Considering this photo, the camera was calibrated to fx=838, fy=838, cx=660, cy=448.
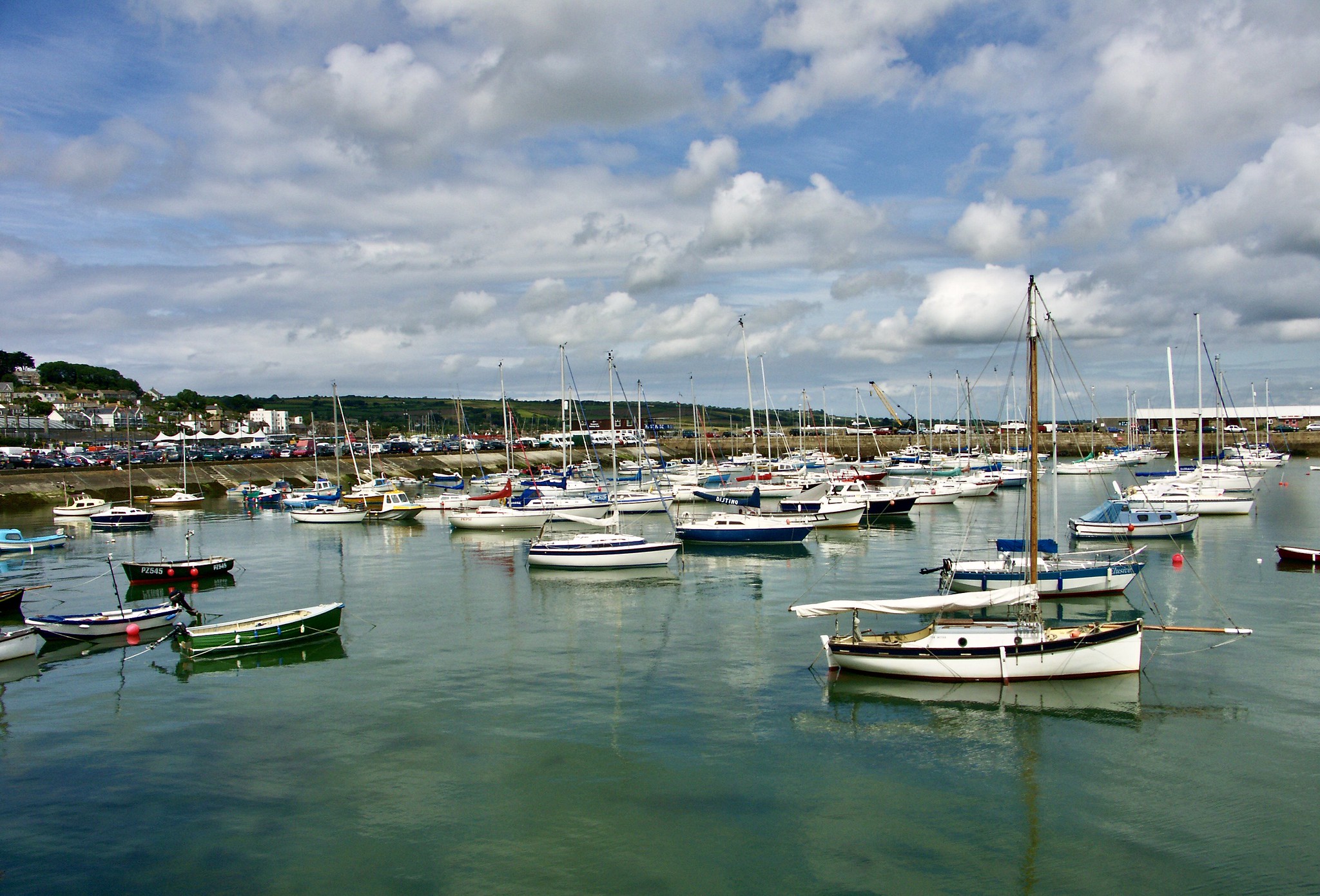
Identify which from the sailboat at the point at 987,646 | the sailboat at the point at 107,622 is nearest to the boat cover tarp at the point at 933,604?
the sailboat at the point at 987,646

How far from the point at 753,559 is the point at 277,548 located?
37.0 meters

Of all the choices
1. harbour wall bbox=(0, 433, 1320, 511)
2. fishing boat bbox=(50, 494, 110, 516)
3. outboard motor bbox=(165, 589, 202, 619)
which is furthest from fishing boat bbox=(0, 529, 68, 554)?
outboard motor bbox=(165, 589, 202, 619)

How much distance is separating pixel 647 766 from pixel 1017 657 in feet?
42.2

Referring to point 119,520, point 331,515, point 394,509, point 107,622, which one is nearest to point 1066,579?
point 107,622

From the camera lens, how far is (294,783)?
21016mm

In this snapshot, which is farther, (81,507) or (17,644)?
(81,507)

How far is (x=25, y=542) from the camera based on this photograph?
208 feet

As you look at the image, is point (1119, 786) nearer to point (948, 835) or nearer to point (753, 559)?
point (948, 835)

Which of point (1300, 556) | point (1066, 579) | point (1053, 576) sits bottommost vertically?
point (1300, 556)

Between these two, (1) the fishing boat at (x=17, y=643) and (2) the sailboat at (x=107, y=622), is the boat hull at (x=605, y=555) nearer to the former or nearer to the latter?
(2) the sailboat at (x=107, y=622)

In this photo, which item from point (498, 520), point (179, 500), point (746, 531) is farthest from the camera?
point (179, 500)

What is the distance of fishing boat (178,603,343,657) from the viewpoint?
3278 cm

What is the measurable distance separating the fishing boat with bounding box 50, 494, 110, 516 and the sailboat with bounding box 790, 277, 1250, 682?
82.1 m

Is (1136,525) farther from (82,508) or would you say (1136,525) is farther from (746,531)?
(82,508)
